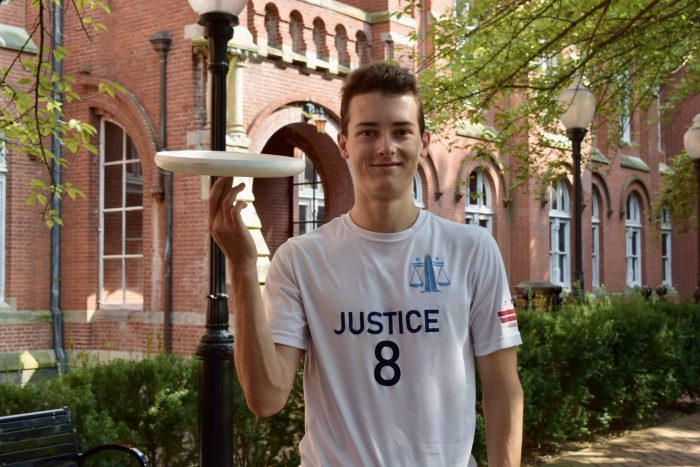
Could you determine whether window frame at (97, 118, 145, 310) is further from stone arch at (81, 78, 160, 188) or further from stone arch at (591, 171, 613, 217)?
stone arch at (591, 171, 613, 217)

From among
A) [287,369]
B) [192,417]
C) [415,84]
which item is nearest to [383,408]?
[287,369]

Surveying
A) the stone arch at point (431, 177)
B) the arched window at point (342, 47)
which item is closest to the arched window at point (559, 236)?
the stone arch at point (431, 177)

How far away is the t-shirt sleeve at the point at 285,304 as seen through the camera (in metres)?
2.26

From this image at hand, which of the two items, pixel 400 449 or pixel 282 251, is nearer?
pixel 400 449

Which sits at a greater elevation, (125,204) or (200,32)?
(200,32)

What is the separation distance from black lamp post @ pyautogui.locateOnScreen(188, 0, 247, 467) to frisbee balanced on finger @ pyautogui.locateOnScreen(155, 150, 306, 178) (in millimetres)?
3349

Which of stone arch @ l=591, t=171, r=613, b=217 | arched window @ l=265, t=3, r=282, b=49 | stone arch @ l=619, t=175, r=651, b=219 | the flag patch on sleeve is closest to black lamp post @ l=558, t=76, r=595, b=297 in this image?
arched window @ l=265, t=3, r=282, b=49

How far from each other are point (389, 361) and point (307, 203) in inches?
654

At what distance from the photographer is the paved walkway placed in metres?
8.21

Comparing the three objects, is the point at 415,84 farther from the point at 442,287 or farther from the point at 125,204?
the point at 125,204

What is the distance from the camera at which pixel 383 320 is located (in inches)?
86.9

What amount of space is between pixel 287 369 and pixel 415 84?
78 cm

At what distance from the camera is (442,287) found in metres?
2.24

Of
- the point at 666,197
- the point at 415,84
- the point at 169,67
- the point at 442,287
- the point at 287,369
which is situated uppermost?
the point at 169,67
